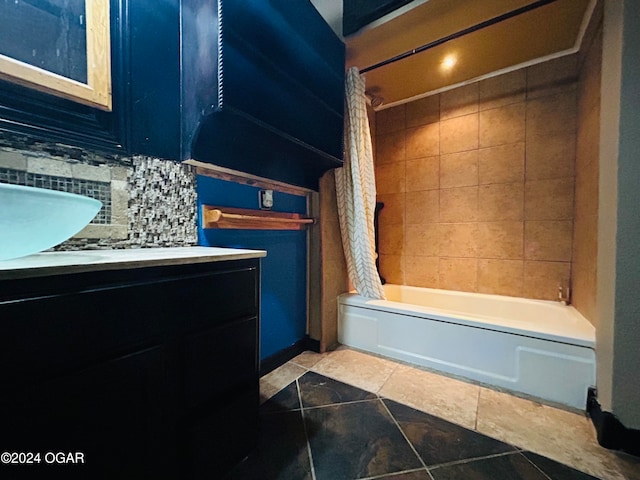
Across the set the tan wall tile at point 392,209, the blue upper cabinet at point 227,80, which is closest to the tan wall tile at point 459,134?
the tan wall tile at point 392,209

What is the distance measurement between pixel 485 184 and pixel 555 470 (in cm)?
191

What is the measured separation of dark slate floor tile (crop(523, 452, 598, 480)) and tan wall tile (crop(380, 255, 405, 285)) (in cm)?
164

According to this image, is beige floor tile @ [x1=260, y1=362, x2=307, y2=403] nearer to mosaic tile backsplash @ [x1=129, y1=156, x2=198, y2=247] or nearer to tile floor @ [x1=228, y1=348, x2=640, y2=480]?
tile floor @ [x1=228, y1=348, x2=640, y2=480]

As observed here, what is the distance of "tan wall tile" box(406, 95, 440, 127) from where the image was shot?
239cm

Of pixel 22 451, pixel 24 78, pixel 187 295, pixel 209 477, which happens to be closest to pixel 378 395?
pixel 209 477

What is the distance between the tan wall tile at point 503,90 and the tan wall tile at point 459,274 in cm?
134

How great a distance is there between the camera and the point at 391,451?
104 cm

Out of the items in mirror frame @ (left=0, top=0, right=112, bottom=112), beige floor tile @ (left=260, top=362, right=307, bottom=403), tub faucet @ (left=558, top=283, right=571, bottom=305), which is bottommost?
beige floor tile @ (left=260, top=362, right=307, bottom=403)

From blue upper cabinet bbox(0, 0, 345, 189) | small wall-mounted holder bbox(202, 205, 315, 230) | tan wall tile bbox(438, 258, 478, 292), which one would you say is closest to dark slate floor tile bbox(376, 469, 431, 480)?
small wall-mounted holder bbox(202, 205, 315, 230)

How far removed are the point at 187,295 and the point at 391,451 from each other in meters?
1.03

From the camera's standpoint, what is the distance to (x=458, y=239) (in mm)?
2311

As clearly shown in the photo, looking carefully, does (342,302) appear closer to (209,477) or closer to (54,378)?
(209,477)

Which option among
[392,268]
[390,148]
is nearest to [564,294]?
[392,268]

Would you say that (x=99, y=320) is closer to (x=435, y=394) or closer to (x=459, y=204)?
(x=435, y=394)
